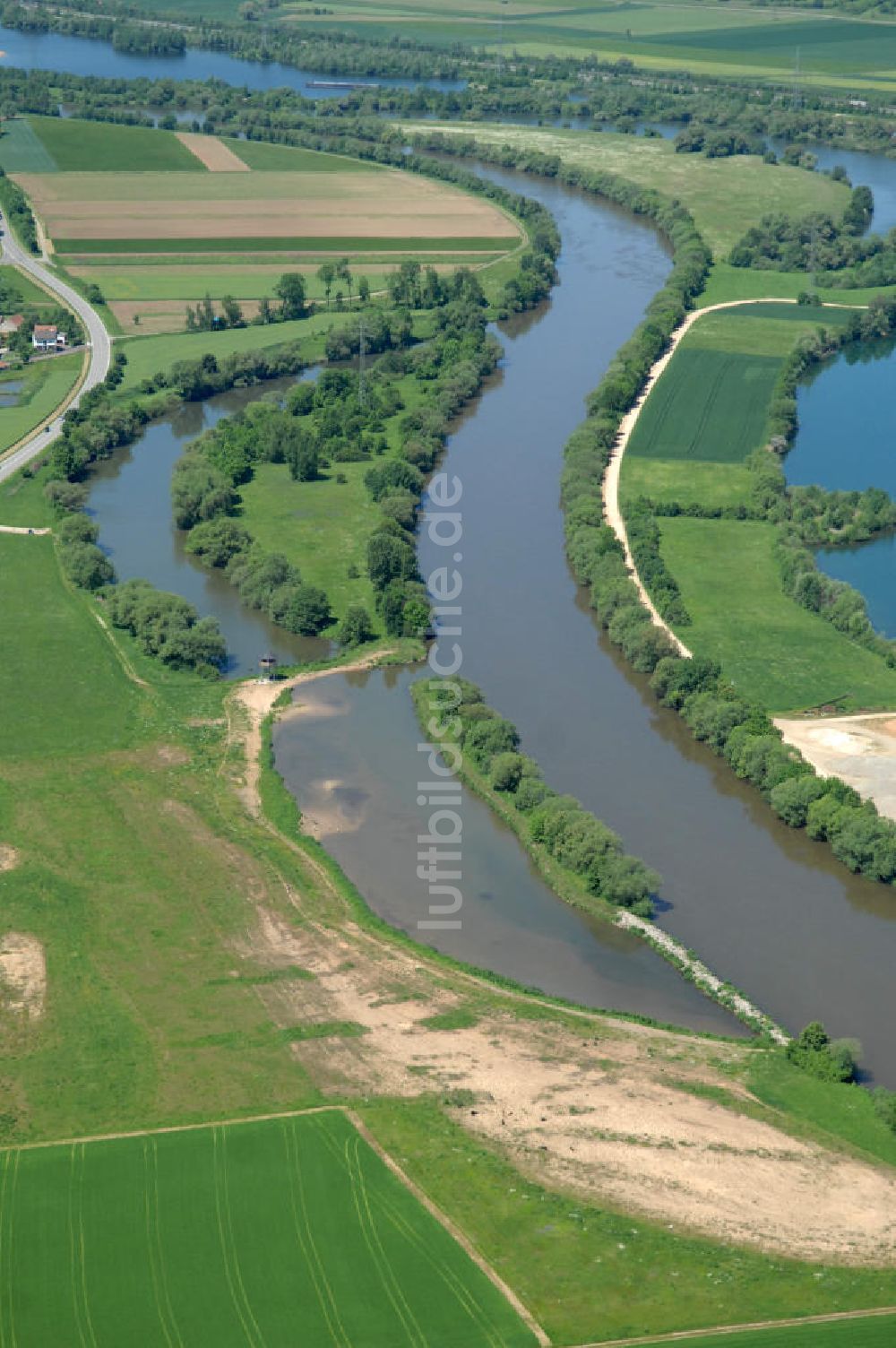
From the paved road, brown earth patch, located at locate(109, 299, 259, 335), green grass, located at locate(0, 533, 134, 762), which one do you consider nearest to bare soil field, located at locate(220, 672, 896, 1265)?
green grass, located at locate(0, 533, 134, 762)

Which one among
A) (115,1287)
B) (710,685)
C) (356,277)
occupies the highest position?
(356,277)

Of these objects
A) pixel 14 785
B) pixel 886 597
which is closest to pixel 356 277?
pixel 886 597

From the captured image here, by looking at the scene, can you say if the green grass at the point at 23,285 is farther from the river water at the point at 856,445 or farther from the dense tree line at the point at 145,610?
the river water at the point at 856,445

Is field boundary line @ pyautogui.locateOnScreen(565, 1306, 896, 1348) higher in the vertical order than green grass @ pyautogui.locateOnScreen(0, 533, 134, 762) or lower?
lower

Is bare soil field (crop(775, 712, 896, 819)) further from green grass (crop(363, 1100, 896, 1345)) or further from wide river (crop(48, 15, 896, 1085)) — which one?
green grass (crop(363, 1100, 896, 1345))

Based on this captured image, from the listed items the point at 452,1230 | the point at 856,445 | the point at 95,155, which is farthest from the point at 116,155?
the point at 452,1230

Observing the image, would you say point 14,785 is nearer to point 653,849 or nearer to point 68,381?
point 653,849

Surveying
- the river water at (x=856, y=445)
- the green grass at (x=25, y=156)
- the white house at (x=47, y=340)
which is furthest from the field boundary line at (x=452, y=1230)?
the green grass at (x=25, y=156)
